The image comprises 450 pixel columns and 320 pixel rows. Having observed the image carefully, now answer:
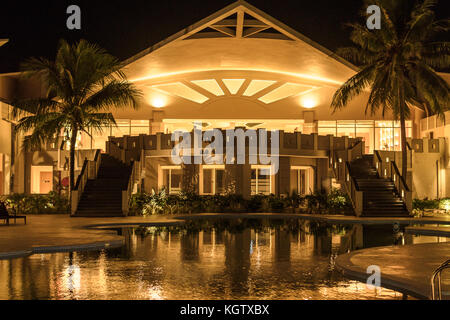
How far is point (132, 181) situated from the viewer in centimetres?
2888

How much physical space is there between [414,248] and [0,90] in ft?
102

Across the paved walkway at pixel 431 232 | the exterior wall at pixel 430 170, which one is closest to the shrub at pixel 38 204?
the paved walkway at pixel 431 232

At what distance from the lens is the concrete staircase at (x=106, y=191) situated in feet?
83.8

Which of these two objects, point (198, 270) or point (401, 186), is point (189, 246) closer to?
point (198, 270)

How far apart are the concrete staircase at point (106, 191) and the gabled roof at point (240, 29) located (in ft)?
20.6

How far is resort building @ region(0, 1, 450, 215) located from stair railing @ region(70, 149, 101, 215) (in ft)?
0.27

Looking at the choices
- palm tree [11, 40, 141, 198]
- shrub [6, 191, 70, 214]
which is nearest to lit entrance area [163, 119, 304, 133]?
shrub [6, 191, 70, 214]

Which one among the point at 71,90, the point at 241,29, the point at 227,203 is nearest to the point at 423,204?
the point at 227,203

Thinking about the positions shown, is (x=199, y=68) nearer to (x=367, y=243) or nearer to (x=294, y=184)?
(x=294, y=184)

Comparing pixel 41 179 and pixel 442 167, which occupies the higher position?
pixel 442 167

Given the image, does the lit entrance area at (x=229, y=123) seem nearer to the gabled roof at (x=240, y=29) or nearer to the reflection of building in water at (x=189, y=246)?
the gabled roof at (x=240, y=29)

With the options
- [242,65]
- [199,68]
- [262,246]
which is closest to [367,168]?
A: [242,65]

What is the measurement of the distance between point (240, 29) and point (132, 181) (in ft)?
34.2

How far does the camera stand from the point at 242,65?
35.2m
